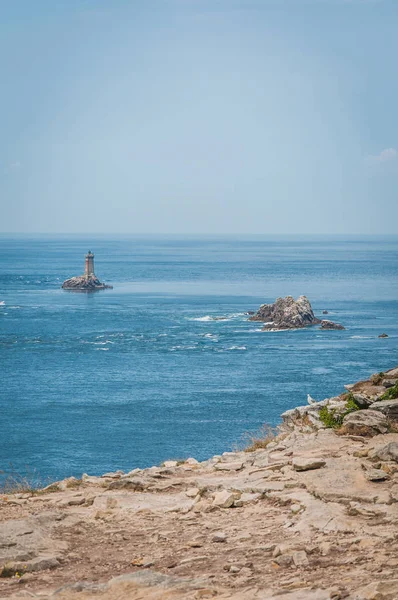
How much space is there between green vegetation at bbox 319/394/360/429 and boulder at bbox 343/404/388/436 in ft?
1.45

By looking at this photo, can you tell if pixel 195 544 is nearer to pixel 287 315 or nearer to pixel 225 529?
pixel 225 529

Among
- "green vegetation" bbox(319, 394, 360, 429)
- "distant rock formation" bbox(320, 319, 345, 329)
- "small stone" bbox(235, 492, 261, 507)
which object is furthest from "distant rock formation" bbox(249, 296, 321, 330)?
"small stone" bbox(235, 492, 261, 507)

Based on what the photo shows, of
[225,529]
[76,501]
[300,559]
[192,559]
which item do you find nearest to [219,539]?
[225,529]

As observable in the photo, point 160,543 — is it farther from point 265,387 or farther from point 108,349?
point 108,349

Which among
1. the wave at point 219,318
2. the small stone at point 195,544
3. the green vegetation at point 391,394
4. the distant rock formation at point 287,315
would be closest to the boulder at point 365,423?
the green vegetation at point 391,394

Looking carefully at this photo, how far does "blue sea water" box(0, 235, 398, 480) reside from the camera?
56.1 m

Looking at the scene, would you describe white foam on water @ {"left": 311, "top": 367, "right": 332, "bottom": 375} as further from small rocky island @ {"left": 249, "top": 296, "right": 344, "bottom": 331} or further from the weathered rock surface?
the weathered rock surface

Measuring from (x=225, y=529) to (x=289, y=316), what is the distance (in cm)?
9813

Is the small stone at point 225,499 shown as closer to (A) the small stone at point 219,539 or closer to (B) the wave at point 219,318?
(A) the small stone at point 219,539

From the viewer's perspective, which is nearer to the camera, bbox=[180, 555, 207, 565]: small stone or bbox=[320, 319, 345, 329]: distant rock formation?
bbox=[180, 555, 207, 565]: small stone

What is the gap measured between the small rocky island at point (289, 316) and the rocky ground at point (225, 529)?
3630 inches

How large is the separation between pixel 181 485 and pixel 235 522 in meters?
3.03

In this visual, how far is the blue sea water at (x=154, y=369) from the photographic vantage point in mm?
56125

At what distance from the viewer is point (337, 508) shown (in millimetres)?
14672
